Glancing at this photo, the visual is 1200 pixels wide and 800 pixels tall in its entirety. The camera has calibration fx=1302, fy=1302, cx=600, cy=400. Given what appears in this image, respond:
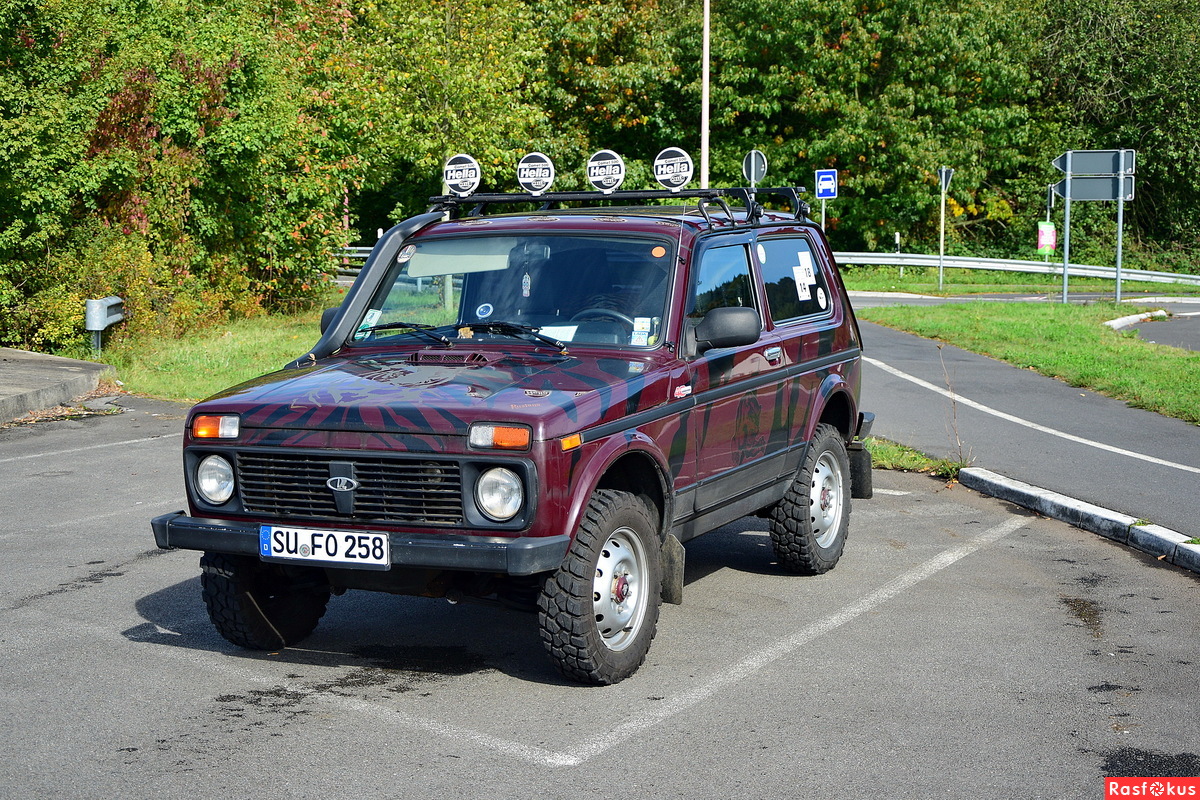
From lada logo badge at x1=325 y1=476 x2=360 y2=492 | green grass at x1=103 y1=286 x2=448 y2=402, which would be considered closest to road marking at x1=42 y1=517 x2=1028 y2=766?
lada logo badge at x1=325 y1=476 x2=360 y2=492

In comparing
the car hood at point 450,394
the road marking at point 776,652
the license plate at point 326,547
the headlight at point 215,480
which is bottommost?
the road marking at point 776,652

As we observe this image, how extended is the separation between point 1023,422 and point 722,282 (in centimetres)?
733

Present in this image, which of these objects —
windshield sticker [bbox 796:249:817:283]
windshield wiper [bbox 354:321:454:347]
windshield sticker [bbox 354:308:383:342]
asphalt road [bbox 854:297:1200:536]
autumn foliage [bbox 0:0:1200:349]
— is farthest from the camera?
autumn foliage [bbox 0:0:1200:349]

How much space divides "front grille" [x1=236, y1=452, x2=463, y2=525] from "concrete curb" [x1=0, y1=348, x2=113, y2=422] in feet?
30.0

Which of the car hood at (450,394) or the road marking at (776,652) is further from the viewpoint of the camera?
the car hood at (450,394)

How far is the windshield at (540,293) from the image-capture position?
19.8 feet

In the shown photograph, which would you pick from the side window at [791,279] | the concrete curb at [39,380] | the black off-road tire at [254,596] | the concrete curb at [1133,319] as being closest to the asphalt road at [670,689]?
the black off-road tire at [254,596]

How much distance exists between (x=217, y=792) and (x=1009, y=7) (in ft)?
149

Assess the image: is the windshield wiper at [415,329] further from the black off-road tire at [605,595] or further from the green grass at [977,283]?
the green grass at [977,283]

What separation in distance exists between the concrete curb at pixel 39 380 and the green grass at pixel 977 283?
77.0 feet

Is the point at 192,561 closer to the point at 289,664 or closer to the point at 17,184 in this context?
the point at 289,664

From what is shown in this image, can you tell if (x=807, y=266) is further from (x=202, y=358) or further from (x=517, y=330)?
(x=202, y=358)

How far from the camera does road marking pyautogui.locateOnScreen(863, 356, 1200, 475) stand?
34.9 ft

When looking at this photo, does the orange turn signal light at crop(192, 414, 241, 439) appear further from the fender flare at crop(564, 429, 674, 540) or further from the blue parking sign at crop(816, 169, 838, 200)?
the blue parking sign at crop(816, 169, 838, 200)
